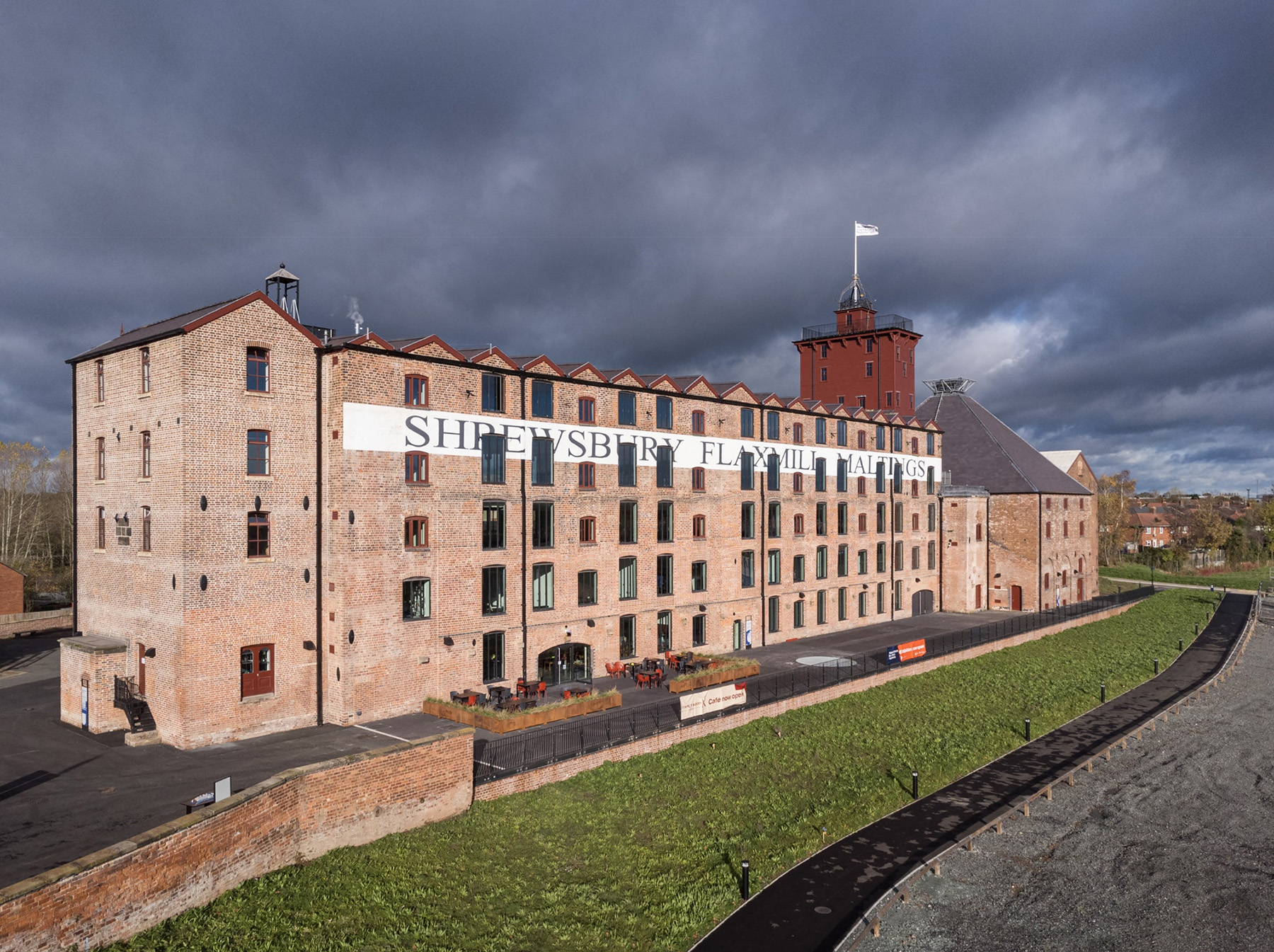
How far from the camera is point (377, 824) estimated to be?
60.1ft

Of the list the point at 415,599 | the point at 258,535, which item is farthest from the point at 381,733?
the point at 258,535

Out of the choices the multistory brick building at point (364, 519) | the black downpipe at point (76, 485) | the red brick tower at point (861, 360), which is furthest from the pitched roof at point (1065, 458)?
the black downpipe at point (76, 485)

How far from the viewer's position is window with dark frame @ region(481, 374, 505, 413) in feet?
100

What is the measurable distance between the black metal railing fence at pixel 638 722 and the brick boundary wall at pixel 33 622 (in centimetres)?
3299

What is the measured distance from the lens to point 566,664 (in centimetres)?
3312

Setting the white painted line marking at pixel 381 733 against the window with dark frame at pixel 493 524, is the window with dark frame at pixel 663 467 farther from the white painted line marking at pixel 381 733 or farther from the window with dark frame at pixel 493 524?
the white painted line marking at pixel 381 733

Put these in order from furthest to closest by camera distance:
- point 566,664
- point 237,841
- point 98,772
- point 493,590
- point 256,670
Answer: point 566,664, point 493,590, point 256,670, point 98,772, point 237,841

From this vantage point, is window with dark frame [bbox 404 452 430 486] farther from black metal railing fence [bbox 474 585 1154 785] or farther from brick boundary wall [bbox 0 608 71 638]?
brick boundary wall [bbox 0 608 71 638]

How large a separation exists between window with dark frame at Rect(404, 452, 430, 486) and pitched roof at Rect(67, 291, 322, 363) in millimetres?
4932

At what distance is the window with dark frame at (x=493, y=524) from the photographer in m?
30.5

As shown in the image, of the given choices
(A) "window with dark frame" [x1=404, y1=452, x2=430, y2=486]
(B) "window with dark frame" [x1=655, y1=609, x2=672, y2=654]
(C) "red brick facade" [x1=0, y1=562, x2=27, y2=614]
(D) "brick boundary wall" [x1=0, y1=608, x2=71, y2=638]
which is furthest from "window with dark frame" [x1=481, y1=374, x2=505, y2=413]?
(C) "red brick facade" [x1=0, y1=562, x2=27, y2=614]

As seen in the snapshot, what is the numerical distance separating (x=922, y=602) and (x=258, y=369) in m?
45.1

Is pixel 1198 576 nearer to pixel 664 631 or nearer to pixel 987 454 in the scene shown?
pixel 987 454

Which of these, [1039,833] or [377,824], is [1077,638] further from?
[377,824]
